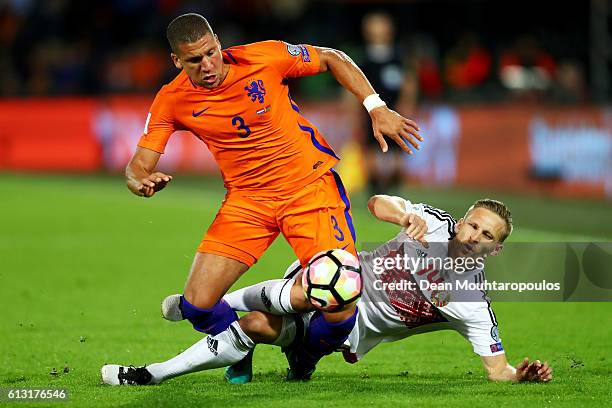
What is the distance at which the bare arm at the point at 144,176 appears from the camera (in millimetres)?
5992

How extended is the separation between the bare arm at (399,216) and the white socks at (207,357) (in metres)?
0.99

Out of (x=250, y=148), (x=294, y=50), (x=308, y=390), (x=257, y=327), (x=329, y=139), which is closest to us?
(x=308, y=390)

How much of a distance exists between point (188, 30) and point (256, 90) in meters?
0.54

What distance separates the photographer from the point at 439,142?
18156 millimetres

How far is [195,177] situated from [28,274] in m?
10.4

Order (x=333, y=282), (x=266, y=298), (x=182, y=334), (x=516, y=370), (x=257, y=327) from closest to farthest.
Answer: (x=333, y=282)
(x=516, y=370)
(x=257, y=327)
(x=266, y=298)
(x=182, y=334)

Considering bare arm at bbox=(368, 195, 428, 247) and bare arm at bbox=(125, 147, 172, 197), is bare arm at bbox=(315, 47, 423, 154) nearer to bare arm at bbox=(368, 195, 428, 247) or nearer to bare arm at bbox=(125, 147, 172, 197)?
bare arm at bbox=(368, 195, 428, 247)

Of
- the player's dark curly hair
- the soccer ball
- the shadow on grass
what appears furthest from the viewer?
the player's dark curly hair

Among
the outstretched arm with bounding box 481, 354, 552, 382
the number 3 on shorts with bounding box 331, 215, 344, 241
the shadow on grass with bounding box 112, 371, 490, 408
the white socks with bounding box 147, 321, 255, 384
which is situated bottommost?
the shadow on grass with bounding box 112, 371, 490, 408

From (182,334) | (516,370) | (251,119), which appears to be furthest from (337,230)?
(182,334)

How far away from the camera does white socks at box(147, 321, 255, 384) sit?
239 inches

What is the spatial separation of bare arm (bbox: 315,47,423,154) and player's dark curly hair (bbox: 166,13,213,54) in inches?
30.7

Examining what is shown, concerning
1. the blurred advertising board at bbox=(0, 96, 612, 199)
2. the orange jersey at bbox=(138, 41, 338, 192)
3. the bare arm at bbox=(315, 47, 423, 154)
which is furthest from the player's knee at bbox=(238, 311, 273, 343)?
the blurred advertising board at bbox=(0, 96, 612, 199)

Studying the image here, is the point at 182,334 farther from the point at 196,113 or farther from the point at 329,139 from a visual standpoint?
the point at 329,139
